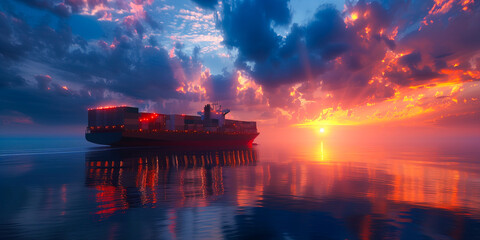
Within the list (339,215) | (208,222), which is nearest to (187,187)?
(208,222)

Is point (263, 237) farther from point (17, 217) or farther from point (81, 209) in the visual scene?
point (17, 217)

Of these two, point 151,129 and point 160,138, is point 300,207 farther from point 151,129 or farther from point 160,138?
point 151,129

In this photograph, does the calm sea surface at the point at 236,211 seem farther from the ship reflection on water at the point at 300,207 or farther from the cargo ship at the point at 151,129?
the cargo ship at the point at 151,129

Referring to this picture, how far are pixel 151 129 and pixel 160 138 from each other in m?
5.08

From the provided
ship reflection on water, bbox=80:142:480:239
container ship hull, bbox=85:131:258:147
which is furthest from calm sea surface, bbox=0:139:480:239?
container ship hull, bbox=85:131:258:147

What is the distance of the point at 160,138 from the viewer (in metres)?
82.6

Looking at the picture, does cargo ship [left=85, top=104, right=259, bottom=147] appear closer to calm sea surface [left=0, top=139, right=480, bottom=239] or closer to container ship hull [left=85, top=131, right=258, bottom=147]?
container ship hull [left=85, top=131, right=258, bottom=147]

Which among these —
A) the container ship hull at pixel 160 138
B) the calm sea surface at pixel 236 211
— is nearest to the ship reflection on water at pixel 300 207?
the calm sea surface at pixel 236 211

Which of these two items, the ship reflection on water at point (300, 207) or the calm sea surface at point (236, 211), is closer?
the calm sea surface at point (236, 211)

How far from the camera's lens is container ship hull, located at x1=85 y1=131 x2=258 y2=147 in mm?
77125

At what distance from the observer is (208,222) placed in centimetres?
1220

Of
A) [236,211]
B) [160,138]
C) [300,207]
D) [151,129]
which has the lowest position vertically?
[300,207]

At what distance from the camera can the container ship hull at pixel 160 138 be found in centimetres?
7712

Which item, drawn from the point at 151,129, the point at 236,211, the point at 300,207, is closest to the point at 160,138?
the point at 151,129
